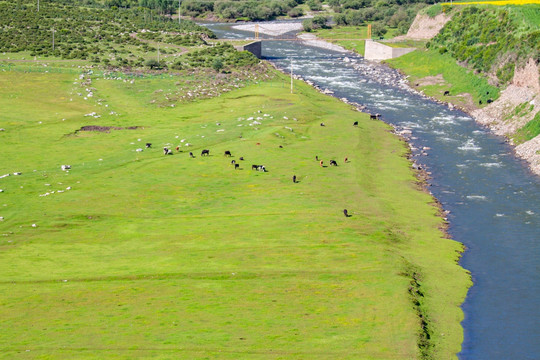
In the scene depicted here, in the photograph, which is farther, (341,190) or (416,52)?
(416,52)

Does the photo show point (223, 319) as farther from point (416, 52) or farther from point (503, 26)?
point (416, 52)

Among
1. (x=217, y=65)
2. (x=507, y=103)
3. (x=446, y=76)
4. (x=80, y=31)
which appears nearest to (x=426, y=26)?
(x=446, y=76)

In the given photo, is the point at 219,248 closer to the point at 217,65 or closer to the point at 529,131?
the point at 529,131

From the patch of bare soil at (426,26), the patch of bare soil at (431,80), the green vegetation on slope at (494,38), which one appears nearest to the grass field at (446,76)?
the patch of bare soil at (431,80)

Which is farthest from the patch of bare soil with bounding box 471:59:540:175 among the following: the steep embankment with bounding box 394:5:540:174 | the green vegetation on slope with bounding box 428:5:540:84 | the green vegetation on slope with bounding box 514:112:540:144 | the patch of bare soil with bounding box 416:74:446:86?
the patch of bare soil with bounding box 416:74:446:86

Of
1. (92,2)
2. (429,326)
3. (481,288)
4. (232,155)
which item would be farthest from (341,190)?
(92,2)

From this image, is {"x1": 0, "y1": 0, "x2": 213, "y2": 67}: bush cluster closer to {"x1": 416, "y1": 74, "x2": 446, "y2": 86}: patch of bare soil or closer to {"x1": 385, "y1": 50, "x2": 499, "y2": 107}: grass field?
{"x1": 385, "y1": 50, "x2": 499, "y2": 107}: grass field

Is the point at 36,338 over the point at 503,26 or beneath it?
beneath
